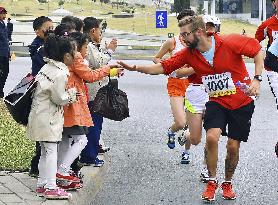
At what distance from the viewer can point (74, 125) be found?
7.21 metres

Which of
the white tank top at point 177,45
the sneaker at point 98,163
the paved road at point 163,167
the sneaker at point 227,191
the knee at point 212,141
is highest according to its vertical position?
the white tank top at point 177,45

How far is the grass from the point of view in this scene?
326 inches

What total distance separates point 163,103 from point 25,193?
9483 millimetres

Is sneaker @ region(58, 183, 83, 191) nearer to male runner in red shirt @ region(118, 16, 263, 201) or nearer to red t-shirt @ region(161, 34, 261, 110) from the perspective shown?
male runner in red shirt @ region(118, 16, 263, 201)

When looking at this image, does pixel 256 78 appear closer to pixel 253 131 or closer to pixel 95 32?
pixel 95 32

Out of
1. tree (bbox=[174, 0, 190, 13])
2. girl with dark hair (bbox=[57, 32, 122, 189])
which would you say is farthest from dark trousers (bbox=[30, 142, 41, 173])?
tree (bbox=[174, 0, 190, 13])

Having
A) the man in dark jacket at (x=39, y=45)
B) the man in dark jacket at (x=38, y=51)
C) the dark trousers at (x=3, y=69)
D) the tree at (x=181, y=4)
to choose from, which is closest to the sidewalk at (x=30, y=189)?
the man in dark jacket at (x=38, y=51)

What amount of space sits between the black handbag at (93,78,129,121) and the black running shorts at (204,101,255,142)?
3.24 ft

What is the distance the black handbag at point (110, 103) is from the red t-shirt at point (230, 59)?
35.9 inches

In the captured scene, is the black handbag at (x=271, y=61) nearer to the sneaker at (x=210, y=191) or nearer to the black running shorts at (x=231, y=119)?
the black running shorts at (x=231, y=119)

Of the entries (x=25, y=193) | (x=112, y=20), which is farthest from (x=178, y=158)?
(x=112, y=20)

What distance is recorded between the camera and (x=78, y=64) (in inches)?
294

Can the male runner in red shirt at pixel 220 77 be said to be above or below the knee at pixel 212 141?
above

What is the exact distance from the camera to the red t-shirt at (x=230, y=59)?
Result: 7.51 m
